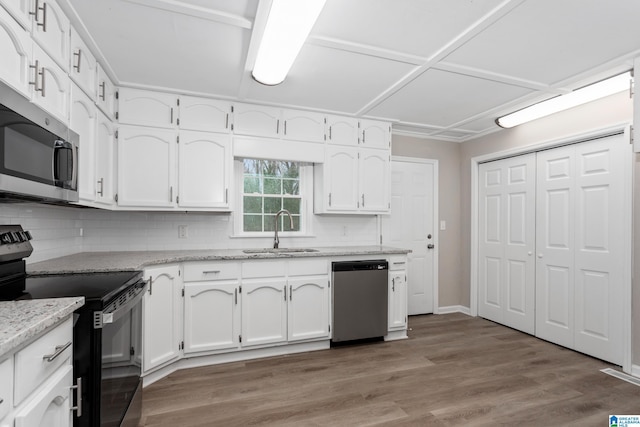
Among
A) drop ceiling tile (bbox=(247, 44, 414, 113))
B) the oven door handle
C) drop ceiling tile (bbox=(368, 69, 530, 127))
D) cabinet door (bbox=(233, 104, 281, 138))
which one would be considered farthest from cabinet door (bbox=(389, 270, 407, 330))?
the oven door handle

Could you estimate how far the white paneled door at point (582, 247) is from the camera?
113 inches

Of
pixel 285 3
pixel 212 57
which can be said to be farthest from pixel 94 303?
pixel 212 57

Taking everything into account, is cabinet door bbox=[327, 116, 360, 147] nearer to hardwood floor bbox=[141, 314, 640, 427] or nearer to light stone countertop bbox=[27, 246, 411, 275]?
light stone countertop bbox=[27, 246, 411, 275]

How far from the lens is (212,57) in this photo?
7.70ft

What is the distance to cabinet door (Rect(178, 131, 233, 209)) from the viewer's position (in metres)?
3.01

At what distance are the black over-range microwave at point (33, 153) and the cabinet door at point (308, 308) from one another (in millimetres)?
1888

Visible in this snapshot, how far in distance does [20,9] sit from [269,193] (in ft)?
8.02

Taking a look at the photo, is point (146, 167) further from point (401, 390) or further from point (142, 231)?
point (401, 390)

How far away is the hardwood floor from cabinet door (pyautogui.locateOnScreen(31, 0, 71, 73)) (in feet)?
7.01

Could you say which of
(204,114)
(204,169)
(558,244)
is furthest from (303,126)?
(558,244)

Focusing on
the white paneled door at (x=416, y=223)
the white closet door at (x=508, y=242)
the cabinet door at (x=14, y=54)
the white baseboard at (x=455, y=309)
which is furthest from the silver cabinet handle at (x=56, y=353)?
the white baseboard at (x=455, y=309)

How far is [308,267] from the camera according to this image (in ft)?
10.3

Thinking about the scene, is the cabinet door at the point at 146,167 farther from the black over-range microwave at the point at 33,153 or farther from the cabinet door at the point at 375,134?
the cabinet door at the point at 375,134

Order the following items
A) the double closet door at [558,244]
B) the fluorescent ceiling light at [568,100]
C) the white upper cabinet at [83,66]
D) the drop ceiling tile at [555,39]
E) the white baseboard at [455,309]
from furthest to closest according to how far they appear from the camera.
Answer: the white baseboard at [455,309] < the double closet door at [558,244] < the fluorescent ceiling light at [568,100] < the white upper cabinet at [83,66] < the drop ceiling tile at [555,39]
